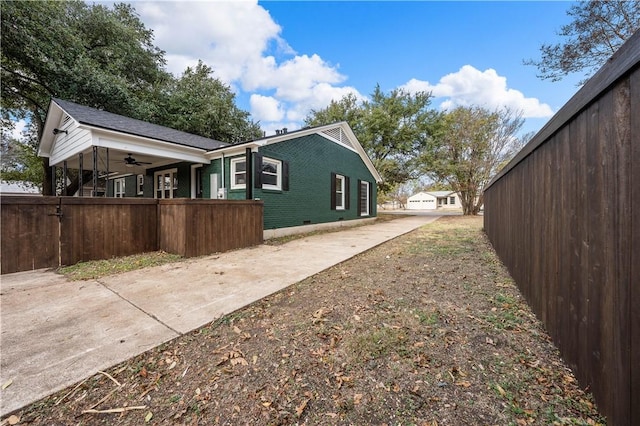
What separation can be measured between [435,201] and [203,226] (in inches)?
1939

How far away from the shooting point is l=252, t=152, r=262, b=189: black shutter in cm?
748

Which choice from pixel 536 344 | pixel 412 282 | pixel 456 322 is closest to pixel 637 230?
pixel 536 344

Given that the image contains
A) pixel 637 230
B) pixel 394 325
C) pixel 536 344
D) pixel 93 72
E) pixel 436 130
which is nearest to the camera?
pixel 637 230

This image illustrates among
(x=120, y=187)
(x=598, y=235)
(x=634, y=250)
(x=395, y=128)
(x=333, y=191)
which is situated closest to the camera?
(x=634, y=250)

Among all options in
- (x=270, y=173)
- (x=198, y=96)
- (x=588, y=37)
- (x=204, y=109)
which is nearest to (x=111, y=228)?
(x=270, y=173)

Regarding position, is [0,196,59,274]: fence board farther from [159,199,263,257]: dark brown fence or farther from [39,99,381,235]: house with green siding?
[39,99,381,235]: house with green siding

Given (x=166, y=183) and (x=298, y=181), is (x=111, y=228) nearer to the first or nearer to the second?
(x=298, y=181)

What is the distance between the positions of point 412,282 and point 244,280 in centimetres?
248

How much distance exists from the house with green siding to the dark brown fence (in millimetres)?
1313

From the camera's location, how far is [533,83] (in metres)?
9.03

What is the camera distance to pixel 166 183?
35.5ft

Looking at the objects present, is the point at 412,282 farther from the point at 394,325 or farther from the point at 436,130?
the point at 436,130

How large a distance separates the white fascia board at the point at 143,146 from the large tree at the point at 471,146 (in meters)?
16.7

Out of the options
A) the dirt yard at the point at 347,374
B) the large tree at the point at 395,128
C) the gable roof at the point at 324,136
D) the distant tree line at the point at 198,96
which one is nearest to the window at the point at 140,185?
the distant tree line at the point at 198,96
